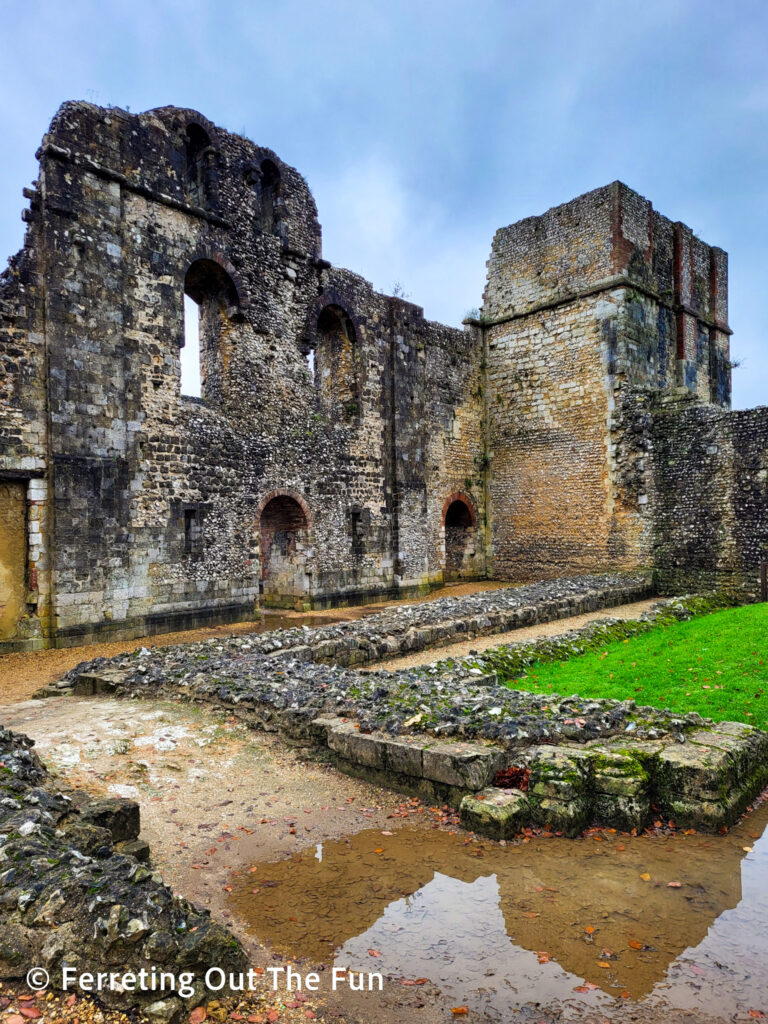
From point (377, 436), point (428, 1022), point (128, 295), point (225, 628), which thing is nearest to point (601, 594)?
point (377, 436)

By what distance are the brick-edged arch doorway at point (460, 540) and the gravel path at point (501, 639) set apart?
6609mm

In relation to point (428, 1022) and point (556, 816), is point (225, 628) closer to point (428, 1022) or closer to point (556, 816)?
point (556, 816)

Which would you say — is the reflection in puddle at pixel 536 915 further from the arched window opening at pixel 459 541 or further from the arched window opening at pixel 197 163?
the arched window opening at pixel 459 541

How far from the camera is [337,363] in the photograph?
1819 cm

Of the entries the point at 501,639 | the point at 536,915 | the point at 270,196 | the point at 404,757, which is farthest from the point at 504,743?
the point at 270,196

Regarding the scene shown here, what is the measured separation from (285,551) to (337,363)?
537 centimetres

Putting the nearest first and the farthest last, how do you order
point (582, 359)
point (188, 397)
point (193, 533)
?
point (193, 533)
point (188, 397)
point (582, 359)

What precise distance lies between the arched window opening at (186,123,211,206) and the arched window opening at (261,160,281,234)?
160 centimetres

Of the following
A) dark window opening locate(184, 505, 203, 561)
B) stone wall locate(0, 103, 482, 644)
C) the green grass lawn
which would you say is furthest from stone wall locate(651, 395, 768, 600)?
dark window opening locate(184, 505, 203, 561)

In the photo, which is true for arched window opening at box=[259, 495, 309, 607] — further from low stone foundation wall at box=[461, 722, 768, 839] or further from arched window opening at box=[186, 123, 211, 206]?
low stone foundation wall at box=[461, 722, 768, 839]

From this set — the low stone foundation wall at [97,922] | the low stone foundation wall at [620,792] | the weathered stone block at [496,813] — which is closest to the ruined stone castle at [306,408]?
the low stone foundation wall at [97,922]

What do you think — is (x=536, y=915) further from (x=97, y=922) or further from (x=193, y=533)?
(x=193, y=533)

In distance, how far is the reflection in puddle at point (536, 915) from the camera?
3.04m

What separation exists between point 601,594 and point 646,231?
37.2 feet
